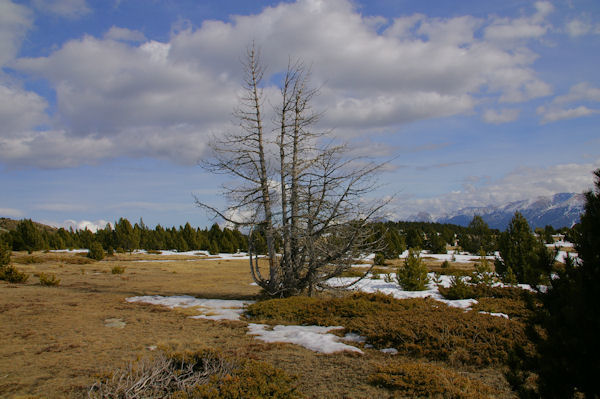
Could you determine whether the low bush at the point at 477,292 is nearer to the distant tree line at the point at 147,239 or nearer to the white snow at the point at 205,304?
the white snow at the point at 205,304

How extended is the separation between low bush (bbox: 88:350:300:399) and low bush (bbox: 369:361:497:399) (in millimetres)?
1504

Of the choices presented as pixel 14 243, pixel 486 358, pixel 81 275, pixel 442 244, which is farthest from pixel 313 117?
pixel 14 243

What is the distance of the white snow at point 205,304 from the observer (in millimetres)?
11392

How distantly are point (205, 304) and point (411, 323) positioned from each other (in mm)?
8373

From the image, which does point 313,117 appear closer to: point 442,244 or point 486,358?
point 486,358

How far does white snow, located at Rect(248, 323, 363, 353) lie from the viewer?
24.6 feet

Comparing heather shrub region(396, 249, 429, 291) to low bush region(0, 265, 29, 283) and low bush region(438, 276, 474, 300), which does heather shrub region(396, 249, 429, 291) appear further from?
low bush region(0, 265, 29, 283)

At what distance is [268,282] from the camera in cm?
1409

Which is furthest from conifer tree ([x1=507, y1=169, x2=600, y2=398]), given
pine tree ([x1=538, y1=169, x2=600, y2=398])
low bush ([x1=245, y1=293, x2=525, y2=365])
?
low bush ([x1=245, y1=293, x2=525, y2=365])

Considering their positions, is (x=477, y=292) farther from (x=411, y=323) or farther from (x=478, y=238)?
(x=478, y=238)

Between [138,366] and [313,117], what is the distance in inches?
434

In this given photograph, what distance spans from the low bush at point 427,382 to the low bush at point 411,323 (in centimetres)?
80

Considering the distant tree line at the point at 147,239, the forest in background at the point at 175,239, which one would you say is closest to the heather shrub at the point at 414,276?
the forest in background at the point at 175,239

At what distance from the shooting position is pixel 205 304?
13.5m
